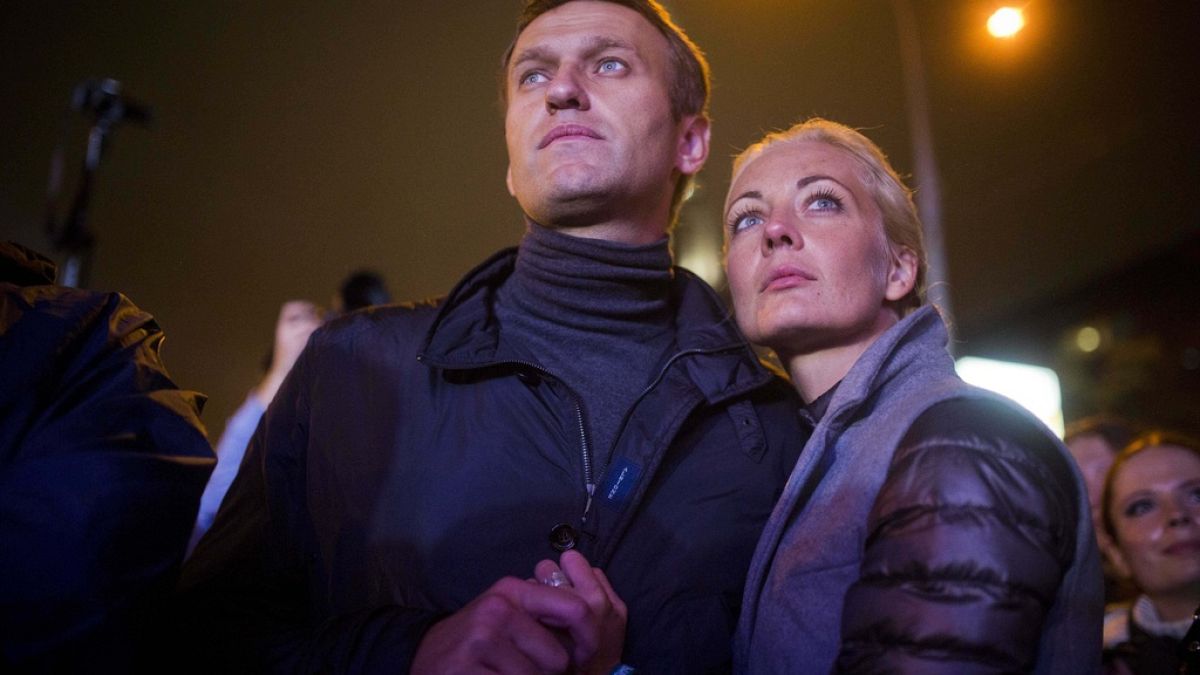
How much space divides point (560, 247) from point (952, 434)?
1128 millimetres

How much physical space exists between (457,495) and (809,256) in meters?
1.12

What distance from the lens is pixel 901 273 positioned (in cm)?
233

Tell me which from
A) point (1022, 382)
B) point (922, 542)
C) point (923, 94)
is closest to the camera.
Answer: point (922, 542)

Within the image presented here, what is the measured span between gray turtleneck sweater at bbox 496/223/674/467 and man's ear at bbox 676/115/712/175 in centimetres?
49

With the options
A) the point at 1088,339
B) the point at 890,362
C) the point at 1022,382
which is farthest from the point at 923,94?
the point at 1088,339

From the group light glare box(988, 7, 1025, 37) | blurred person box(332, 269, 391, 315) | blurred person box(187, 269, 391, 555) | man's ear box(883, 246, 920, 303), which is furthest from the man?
light glare box(988, 7, 1025, 37)

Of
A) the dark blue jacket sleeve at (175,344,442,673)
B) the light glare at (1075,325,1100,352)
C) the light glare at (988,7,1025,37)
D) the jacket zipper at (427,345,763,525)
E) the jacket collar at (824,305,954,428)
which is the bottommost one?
the dark blue jacket sleeve at (175,344,442,673)

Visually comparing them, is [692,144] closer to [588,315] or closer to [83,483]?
[588,315]

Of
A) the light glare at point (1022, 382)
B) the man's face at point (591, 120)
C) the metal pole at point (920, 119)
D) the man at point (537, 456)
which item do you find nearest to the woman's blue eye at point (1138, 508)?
the metal pole at point (920, 119)

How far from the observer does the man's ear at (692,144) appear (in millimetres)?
2596

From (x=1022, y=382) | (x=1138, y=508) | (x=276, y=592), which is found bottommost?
(x=276, y=592)

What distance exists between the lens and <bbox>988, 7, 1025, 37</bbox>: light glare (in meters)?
5.20

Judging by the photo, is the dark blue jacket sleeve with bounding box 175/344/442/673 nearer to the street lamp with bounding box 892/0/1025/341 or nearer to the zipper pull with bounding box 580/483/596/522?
the zipper pull with bounding box 580/483/596/522

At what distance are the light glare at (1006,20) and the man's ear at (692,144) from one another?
359cm
